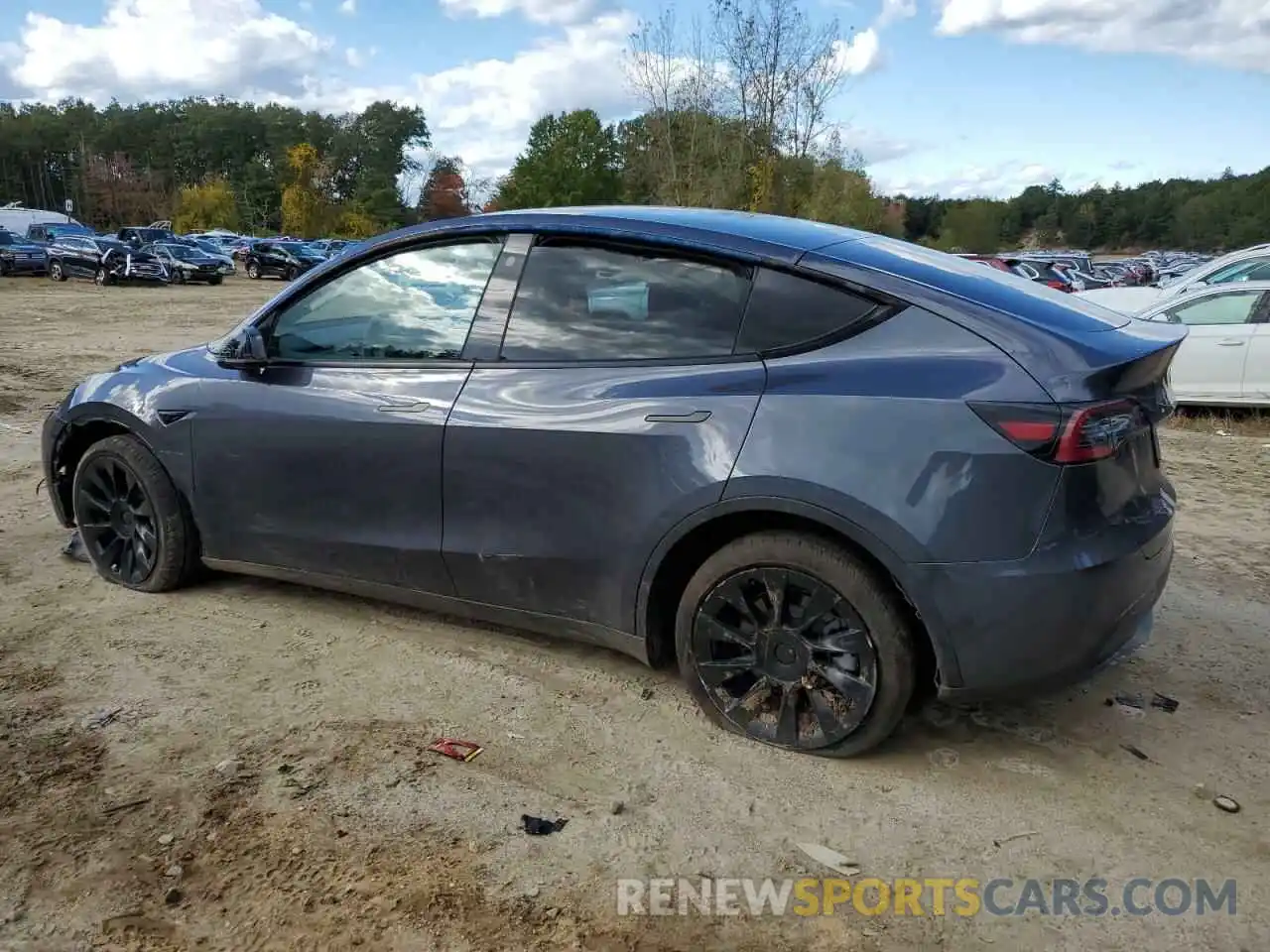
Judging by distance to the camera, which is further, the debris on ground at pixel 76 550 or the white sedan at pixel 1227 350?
the white sedan at pixel 1227 350

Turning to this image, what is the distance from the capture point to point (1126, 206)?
109938 millimetres

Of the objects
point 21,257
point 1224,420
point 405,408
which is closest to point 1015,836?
point 405,408

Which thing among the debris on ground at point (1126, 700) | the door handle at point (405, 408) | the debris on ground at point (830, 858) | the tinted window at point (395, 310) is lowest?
the debris on ground at point (830, 858)

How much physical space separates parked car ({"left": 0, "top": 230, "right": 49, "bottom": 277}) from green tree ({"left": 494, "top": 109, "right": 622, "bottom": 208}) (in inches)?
1599

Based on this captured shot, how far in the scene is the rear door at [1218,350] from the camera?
9789 millimetres

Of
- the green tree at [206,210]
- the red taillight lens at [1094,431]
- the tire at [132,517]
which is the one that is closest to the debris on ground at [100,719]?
the tire at [132,517]

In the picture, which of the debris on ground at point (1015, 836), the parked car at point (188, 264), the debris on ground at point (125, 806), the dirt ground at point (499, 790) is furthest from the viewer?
the parked car at point (188, 264)

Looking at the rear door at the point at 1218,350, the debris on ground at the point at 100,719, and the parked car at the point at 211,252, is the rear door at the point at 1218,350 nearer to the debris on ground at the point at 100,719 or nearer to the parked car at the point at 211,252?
the debris on ground at the point at 100,719

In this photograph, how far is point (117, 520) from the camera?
14.8ft

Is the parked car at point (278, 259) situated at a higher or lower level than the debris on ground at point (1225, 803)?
higher

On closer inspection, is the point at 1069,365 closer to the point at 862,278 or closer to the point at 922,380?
the point at 922,380

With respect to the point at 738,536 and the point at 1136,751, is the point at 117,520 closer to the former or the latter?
the point at 738,536

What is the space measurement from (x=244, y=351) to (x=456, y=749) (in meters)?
1.86

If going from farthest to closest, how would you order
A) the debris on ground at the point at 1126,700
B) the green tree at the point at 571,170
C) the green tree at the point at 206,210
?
1. the green tree at the point at 206,210
2. the green tree at the point at 571,170
3. the debris on ground at the point at 1126,700
